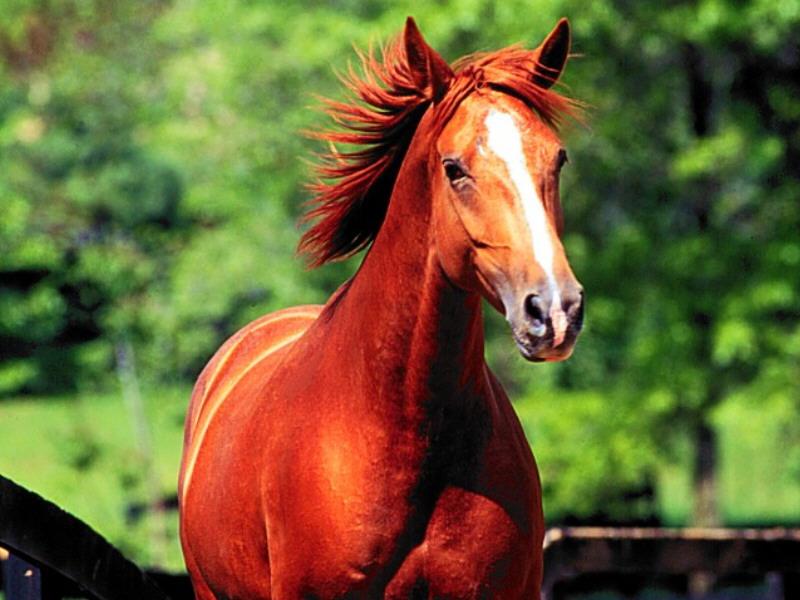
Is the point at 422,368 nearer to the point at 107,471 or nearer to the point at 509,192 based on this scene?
the point at 509,192

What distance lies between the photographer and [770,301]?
16953mm

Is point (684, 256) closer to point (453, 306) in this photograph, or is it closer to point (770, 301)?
point (770, 301)

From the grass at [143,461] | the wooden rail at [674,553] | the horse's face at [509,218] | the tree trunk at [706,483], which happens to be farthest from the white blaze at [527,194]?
the tree trunk at [706,483]

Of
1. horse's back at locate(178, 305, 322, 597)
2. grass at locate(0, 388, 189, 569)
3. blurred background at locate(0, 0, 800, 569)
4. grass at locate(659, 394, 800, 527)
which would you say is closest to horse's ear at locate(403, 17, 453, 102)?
horse's back at locate(178, 305, 322, 597)

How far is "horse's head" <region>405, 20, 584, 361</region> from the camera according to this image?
350 cm

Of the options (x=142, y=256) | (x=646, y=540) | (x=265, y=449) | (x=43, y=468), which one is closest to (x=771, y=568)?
(x=646, y=540)

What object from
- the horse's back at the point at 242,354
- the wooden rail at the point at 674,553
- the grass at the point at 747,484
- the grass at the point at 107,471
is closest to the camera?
the horse's back at the point at 242,354

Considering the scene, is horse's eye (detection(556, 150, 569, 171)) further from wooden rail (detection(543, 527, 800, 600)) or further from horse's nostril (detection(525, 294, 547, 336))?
wooden rail (detection(543, 527, 800, 600))

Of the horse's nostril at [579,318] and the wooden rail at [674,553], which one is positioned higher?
the horse's nostril at [579,318]

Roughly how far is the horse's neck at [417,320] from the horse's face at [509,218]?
0.11 m

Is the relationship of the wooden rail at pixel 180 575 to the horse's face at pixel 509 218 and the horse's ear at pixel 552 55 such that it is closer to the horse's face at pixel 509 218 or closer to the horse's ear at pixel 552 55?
the horse's face at pixel 509 218

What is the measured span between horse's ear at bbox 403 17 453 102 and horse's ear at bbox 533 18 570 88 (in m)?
0.22

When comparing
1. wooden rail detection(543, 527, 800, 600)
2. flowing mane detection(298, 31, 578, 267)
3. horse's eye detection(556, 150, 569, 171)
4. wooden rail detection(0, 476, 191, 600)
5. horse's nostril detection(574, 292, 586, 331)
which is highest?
flowing mane detection(298, 31, 578, 267)

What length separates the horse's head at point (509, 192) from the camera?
350 centimetres
